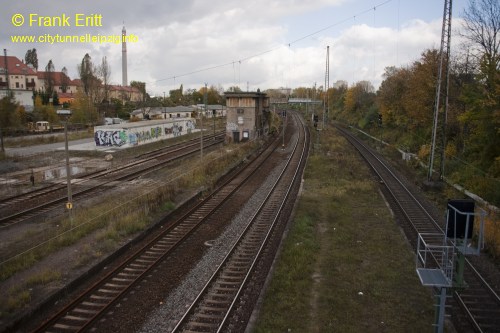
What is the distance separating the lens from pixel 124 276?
12.3 m

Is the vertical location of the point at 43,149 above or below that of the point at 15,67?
below

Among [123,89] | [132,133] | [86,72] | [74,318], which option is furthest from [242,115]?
[123,89]

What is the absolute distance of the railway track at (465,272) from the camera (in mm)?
10508

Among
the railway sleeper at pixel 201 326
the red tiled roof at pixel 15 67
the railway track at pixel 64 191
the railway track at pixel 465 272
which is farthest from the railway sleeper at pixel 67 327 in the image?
the red tiled roof at pixel 15 67

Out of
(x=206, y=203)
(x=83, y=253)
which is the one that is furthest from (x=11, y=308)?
(x=206, y=203)

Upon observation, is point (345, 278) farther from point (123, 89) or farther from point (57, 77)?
point (57, 77)

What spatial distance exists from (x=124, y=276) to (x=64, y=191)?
1436cm

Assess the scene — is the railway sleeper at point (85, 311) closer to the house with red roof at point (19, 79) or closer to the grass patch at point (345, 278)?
the grass patch at point (345, 278)

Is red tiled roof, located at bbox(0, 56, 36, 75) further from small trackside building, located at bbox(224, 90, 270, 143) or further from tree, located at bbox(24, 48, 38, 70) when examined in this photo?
Answer: small trackside building, located at bbox(224, 90, 270, 143)

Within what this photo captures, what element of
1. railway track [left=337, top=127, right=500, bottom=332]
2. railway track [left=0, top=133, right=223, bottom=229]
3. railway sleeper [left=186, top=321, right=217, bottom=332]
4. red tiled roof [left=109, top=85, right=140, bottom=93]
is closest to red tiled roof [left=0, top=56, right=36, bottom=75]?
red tiled roof [left=109, top=85, right=140, bottom=93]

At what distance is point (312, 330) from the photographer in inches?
374

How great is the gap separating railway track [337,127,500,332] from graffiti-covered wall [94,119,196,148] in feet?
84.7

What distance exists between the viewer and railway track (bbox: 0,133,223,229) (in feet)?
64.7

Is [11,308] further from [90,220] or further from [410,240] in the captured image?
[410,240]
